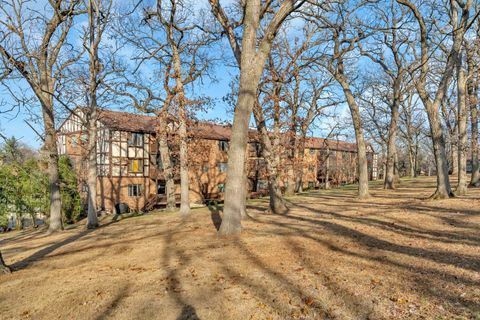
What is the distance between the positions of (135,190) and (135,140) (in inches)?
192

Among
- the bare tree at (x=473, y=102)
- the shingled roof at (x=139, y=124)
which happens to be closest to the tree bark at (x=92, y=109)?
the shingled roof at (x=139, y=124)

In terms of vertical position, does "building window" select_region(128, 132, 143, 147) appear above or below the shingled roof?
below

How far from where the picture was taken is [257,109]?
13742 millimetres

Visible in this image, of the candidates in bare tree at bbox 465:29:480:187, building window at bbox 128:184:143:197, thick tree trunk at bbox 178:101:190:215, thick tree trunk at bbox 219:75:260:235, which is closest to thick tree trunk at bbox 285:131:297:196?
thick tree trunk at bbox 178:101:190:215

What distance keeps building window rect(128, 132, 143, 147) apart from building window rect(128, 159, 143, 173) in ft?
5.15

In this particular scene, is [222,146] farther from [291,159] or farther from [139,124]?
[291,159]

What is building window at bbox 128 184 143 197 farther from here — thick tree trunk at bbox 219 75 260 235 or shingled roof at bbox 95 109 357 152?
thick tree trunk at bbox 219 75 260 235

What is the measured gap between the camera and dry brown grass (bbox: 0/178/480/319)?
4820mm

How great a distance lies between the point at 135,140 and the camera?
108ft

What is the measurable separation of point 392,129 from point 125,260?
20.7 m

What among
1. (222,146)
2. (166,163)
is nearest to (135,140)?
(222,146)

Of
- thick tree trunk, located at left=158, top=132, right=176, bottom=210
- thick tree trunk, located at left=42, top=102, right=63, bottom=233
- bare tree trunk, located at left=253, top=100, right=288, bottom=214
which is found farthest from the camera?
thick tree trunk, located at left=158, top=132, right=176, bottom=210

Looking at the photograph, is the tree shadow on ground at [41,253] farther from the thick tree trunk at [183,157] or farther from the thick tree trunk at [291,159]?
the thick tree trunk at [291,159]

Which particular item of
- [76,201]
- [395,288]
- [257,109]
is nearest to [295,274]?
[395,288]
